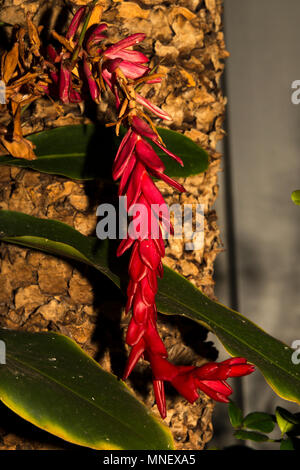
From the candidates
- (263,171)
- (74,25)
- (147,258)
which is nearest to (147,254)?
(147,258)

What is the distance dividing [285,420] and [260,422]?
0.06 metres

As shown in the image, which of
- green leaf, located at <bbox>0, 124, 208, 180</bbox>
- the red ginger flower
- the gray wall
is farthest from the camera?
the gray wall

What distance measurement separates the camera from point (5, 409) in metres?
A: 0.51

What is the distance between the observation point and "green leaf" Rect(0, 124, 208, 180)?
52cm

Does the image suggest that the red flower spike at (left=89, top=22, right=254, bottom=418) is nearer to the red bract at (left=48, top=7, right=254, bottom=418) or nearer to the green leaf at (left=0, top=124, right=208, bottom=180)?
the red bract at (left=48, top=7, right=254, bottom=418)

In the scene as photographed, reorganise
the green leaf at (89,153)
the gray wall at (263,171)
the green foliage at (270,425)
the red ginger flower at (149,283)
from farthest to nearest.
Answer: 1. the gray wall at (263,171)
2. the green foliage at (270,425)
3. the green leaf at (89,153)
4. the red ginger flower at (149,283)

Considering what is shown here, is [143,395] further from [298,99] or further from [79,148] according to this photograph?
[298,99]

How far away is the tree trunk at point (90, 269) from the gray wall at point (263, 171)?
625 millimetres

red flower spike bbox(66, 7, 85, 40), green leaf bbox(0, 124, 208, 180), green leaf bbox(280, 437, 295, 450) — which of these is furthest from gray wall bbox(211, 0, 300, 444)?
red flower spike bbox(66, 7, 85, 40)

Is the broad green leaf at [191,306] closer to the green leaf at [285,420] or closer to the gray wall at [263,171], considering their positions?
the green leaf at [285,420]

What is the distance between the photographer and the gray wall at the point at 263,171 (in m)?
1.17

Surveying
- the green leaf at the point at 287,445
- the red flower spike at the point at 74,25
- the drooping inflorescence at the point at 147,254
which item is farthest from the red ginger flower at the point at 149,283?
the green leaf at the point at 287,445

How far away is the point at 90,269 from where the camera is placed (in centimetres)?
54

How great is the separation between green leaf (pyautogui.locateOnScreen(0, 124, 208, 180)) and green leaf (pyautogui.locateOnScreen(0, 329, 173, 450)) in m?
0.21
